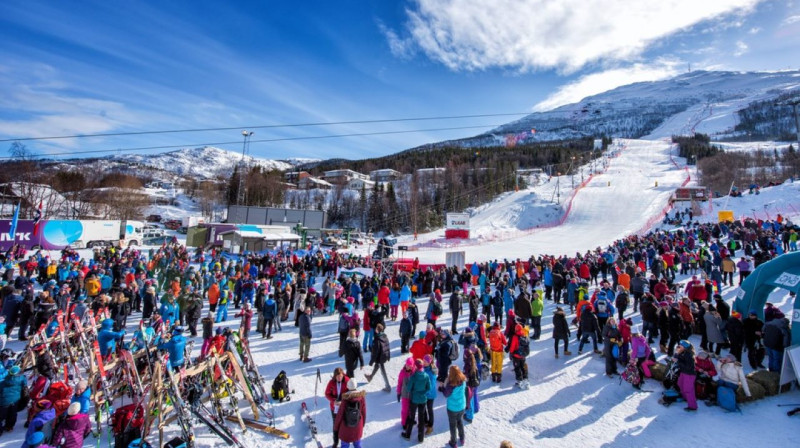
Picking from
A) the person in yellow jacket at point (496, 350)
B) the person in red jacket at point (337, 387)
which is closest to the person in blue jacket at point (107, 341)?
the person in red jacket at point (337, 387)

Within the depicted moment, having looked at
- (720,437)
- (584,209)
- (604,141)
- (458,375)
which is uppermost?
(604,141)

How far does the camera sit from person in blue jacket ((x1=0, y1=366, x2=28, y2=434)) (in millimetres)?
6145

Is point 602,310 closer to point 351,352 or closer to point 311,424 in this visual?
point 351,352

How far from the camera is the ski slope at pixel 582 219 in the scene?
119 feet

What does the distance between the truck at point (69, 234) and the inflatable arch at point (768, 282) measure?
40.3 meters

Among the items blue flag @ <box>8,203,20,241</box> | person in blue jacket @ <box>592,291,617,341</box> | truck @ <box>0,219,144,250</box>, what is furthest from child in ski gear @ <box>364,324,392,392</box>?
truck @ <box>0,219,144,250</box>

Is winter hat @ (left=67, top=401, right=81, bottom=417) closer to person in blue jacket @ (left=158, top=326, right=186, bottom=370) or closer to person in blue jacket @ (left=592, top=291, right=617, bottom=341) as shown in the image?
person in blue jacket @ (left=158, top=326, right=186, bottom=370)

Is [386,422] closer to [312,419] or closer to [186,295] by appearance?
[312,419]

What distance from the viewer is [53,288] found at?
1322cm

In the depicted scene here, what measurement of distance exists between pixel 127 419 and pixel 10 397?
80.4 inches

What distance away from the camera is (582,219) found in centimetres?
4956

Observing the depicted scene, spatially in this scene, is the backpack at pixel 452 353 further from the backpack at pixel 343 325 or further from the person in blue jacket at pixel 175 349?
the person in blue jacket at pixel 175 349

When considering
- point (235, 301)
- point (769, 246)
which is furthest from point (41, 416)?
point (769, 246)

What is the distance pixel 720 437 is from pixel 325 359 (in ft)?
26.0
